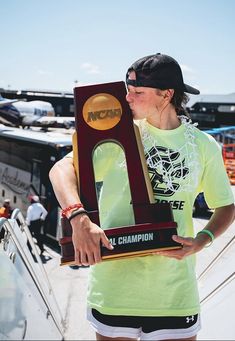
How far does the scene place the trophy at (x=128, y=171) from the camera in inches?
48.9

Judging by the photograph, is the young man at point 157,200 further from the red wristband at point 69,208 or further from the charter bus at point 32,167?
the charter bus at point 32,167

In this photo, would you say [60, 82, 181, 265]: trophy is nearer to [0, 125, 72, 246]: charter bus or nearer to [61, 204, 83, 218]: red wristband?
[61, 204, 83, 218]: red wristband

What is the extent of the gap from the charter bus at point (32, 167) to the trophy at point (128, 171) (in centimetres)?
710

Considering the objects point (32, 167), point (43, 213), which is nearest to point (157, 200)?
point (43, 213)

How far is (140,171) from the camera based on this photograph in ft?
4.40

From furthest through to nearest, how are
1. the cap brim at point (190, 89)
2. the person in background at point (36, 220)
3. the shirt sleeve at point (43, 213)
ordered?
the shirt sleeve at point (43, 213), the person in background at point (36, 220), the cap brim at point (190, 89)

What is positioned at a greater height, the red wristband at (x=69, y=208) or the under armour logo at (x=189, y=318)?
the red wristband at (x=69, y=208)

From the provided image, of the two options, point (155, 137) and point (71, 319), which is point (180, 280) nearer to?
point (155, 137)

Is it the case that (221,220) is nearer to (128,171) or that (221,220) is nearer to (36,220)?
(128,171)

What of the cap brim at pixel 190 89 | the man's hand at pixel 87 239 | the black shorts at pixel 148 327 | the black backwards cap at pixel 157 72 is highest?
the black backwards cap at pixel 157 72

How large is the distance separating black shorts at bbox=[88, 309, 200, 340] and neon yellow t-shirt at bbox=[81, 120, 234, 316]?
0.03 meters

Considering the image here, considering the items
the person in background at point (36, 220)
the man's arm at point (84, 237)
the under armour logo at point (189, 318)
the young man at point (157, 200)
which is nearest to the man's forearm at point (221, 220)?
the young man at point (157, 200)

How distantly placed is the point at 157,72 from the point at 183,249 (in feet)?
2.17

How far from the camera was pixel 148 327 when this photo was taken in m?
1.38
